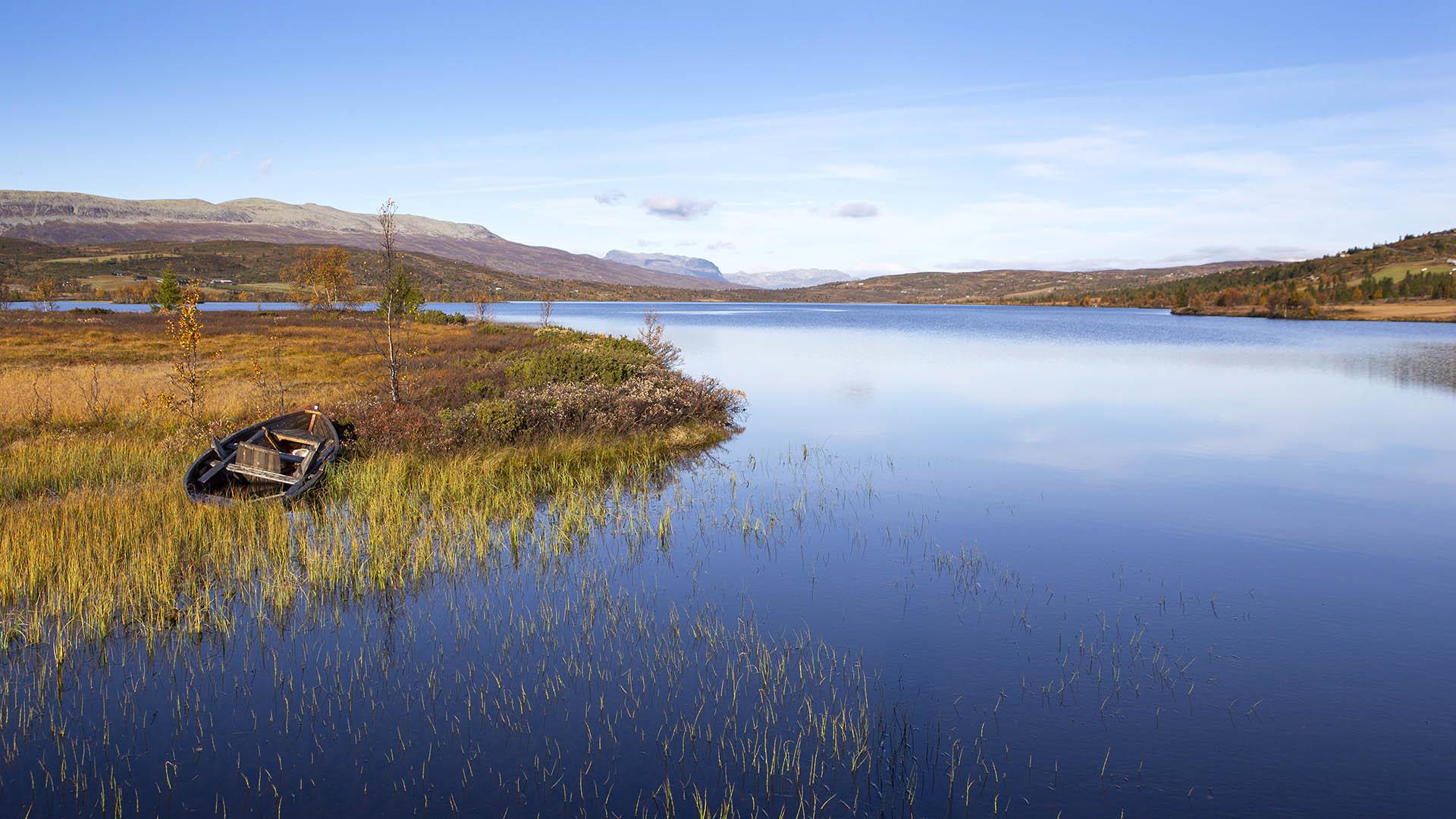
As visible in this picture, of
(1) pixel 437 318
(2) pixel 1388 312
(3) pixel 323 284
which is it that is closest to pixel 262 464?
(1) pixel 437 318

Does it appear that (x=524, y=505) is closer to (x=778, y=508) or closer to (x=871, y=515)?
(x=778, y=508)

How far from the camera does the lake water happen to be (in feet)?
22.6

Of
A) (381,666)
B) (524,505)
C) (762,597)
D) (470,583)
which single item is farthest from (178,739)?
(524,505)

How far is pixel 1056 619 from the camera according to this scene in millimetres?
10188

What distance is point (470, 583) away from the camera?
37.3ft

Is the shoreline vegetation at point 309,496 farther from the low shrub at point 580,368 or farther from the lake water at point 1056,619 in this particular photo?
the lake water at point 1056,619

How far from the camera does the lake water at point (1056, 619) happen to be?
→ 6.89 meters

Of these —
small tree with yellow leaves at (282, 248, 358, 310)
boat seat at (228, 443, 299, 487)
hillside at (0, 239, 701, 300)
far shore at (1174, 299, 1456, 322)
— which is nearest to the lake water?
boat seat at (228, 443, 299, 487)

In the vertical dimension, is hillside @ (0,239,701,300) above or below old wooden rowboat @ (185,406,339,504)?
above

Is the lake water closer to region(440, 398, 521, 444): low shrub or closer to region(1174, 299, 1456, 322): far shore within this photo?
region(440, 398, 521, 444): low shrub

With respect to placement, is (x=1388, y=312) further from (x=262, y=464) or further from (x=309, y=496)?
(x=262, y=464)

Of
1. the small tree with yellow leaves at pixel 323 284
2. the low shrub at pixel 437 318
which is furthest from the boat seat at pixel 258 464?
the small tree with yellow leaves at pixel 323 284

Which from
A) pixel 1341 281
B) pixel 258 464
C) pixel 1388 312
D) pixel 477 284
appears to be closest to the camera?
pixel 258 464

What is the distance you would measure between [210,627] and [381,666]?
238cm
